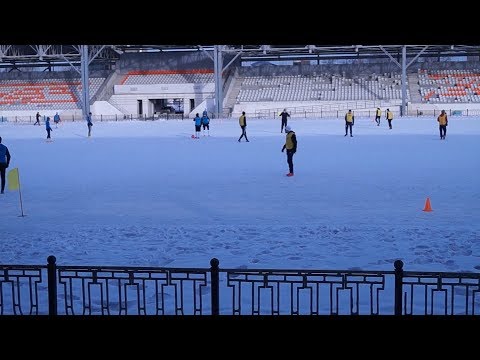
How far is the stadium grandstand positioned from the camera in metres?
47.6

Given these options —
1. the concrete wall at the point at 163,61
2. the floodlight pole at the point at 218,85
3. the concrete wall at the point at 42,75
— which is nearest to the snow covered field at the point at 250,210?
the floodlight pole at the point at 218,85

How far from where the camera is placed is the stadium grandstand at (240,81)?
156 ft

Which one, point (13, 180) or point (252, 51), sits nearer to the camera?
point (13, 180)

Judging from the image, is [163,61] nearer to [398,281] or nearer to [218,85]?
[218,85]

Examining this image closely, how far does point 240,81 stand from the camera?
54500mm

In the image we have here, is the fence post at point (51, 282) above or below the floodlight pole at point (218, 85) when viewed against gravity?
below

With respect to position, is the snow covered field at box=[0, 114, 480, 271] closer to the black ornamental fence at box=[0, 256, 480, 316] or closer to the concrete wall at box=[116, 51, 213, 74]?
the black ornamental fence at box=[0, 256, 480, 316]

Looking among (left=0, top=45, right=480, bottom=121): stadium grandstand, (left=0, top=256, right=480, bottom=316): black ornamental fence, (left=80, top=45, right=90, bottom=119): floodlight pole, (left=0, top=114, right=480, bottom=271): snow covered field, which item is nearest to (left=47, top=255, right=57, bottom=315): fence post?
(left=0, top=256, right=480, bottom=316): black ornamental fence

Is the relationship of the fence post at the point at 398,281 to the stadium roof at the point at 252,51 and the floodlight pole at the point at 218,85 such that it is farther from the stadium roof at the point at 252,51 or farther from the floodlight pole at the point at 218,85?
the stadium roof at the point at 252,51

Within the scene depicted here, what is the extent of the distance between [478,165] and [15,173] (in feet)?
39.2

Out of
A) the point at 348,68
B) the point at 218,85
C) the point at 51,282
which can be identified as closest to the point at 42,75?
the point at 218,85

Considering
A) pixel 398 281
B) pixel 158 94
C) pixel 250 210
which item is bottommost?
pixel 250 210
